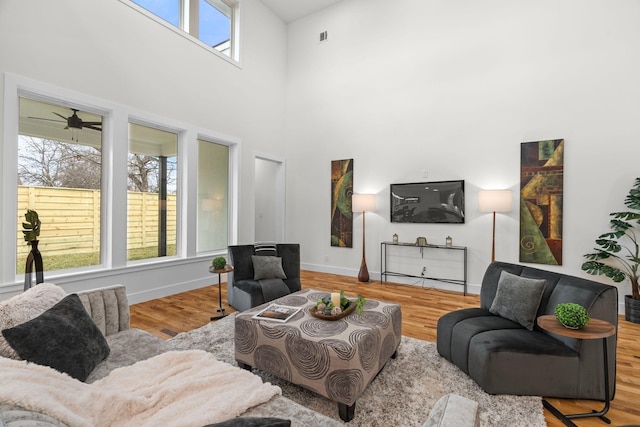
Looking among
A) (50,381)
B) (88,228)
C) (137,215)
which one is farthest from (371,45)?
(50,381)

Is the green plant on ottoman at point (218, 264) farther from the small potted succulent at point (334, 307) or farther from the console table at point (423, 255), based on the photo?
the console table at point (423, 255)

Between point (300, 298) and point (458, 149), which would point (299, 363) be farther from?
point (458, 149)

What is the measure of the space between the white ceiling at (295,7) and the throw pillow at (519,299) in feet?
19.6

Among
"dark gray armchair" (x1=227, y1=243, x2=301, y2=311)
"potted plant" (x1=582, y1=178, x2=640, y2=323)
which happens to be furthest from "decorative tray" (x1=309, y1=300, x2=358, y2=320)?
"potted plant" (x1=582, y1=178, x2=640, y2=323)

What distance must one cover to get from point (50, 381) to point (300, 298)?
5.97 ft

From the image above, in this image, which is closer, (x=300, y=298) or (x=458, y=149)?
(x=300, y=298)

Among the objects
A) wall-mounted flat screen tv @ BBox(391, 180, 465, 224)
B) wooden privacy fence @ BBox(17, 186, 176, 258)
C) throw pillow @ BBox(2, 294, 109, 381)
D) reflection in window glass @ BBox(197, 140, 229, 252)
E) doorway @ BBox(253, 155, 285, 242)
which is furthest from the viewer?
doorway @ BBox(253, 155, 285, 242)

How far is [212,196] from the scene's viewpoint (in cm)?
521

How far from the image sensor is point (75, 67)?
11.2ft

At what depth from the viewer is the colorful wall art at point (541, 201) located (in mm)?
4008

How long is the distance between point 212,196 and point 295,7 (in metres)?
4.21

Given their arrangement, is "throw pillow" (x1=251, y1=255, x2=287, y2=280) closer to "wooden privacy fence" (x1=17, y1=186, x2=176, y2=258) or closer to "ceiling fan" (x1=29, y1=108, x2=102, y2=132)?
"wooden privacy fence" (x1=17, y1=186, x2=176, y2=258)

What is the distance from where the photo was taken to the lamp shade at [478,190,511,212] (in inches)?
162

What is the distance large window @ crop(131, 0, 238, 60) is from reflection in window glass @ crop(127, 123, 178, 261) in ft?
5.63
